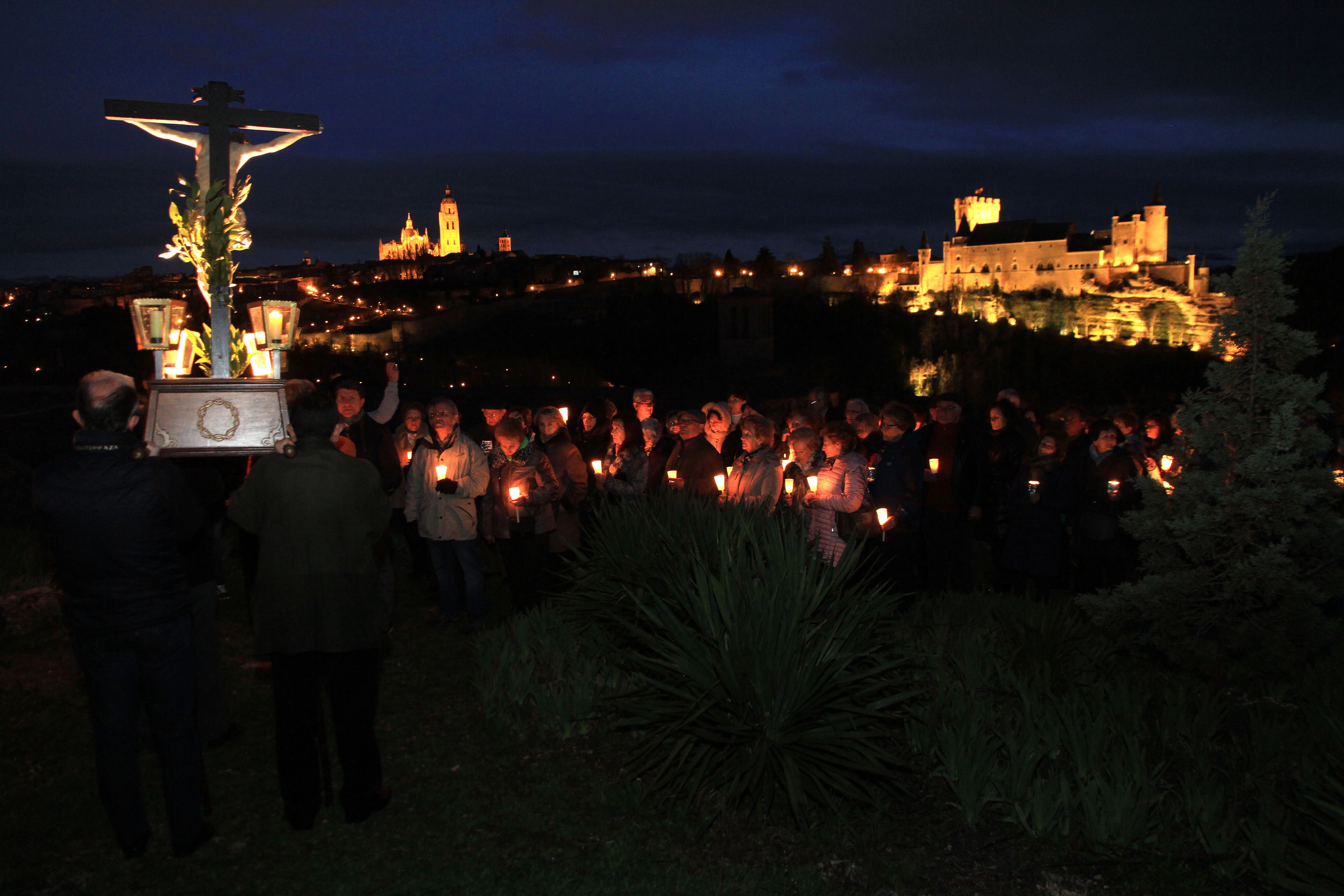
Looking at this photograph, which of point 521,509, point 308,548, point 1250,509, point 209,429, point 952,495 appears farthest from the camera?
point 952,495

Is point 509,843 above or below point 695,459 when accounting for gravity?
below

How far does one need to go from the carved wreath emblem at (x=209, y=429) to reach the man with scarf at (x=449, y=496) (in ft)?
6.86

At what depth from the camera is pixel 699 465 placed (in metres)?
6.81

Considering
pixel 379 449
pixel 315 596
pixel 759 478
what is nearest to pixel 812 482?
pixel 759 478

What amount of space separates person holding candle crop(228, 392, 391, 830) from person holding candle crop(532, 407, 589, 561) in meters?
2.89

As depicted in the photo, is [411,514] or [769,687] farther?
[411,514]

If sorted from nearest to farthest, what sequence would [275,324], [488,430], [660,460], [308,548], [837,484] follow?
1. [308,548]
2. [275,324]
3. [837,484]
4. [660,460]
5. [488,430]

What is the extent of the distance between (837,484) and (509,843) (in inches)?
122

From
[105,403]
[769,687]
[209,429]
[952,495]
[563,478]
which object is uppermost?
[105,403]

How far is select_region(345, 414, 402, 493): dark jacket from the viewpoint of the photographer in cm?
714

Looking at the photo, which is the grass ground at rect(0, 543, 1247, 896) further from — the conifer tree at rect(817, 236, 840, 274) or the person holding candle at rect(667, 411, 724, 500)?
the conifer tree at rect(817, 236, 840, 274)

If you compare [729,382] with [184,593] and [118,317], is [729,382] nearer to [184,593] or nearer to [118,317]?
[118,317]

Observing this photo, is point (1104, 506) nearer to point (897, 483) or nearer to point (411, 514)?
point (897, 483)

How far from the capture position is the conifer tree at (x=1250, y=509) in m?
4.09
